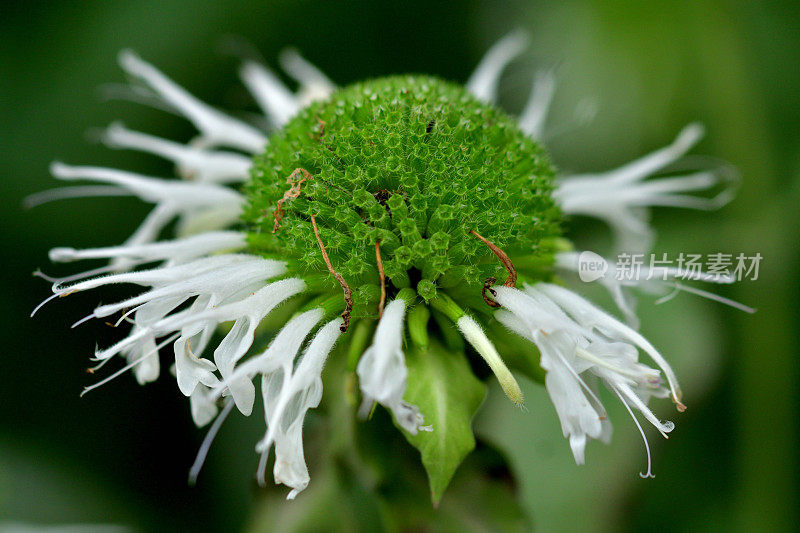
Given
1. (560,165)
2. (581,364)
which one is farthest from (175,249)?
(560,165)

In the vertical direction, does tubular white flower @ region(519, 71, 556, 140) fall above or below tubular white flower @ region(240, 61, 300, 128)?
above

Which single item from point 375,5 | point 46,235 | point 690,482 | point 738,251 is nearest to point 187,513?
point 46,235

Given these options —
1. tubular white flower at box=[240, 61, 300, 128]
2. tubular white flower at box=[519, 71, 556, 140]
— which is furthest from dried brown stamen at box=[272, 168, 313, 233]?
tubular white flower at box=[519, 71, 556, 140]

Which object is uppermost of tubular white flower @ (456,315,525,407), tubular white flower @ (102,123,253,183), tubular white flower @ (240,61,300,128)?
tubular white flower @ (240,61,300,128)

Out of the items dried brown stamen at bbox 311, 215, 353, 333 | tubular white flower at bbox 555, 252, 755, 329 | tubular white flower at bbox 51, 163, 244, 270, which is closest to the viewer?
dried brown stamen at bbox 311, 215, 353, 333

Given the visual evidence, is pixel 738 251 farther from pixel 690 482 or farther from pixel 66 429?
pixel 66 429

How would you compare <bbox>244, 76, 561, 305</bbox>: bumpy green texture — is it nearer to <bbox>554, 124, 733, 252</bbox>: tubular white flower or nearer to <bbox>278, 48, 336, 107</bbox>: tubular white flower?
<bbox>554, 124, 733, 252</bbox>: tubular white flower

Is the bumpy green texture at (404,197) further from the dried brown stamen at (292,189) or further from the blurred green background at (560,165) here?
the blurred green background at (560,165)
